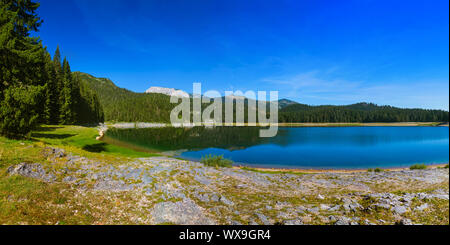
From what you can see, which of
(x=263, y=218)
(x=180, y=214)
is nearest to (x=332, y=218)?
(x=263, y=218)

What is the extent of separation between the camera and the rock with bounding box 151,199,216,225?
27.4ft

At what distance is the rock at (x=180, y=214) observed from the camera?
328 inches

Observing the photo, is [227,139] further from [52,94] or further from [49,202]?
[49,202]

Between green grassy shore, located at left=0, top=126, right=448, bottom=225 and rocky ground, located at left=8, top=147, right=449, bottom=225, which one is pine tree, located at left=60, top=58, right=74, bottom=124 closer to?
rocky ground, located at left=8, top=147, right=449, bottom=225

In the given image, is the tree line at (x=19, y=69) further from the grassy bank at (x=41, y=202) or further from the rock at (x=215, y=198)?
the rock at (x=215, y=198)

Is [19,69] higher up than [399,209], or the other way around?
[19,69]

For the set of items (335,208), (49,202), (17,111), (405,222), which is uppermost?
(17,111)

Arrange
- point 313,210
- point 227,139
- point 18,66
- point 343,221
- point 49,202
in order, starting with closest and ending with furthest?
1. point 49,202
2. point 343,221
3. point 313,210
4. point 18,66
5. point 227,139

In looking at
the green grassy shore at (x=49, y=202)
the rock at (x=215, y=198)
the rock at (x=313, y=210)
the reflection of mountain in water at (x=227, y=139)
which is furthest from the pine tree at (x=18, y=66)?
the reflection of mountain in water at (x=227, y=139)

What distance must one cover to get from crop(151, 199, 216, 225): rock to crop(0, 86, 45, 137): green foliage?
52.6ft

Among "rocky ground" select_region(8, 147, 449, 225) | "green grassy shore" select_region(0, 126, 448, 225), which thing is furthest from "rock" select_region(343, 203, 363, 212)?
"green grassy shore" select_region(0, 126, 448, 225)

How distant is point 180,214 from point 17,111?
57.6ft

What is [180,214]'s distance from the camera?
891 cm
